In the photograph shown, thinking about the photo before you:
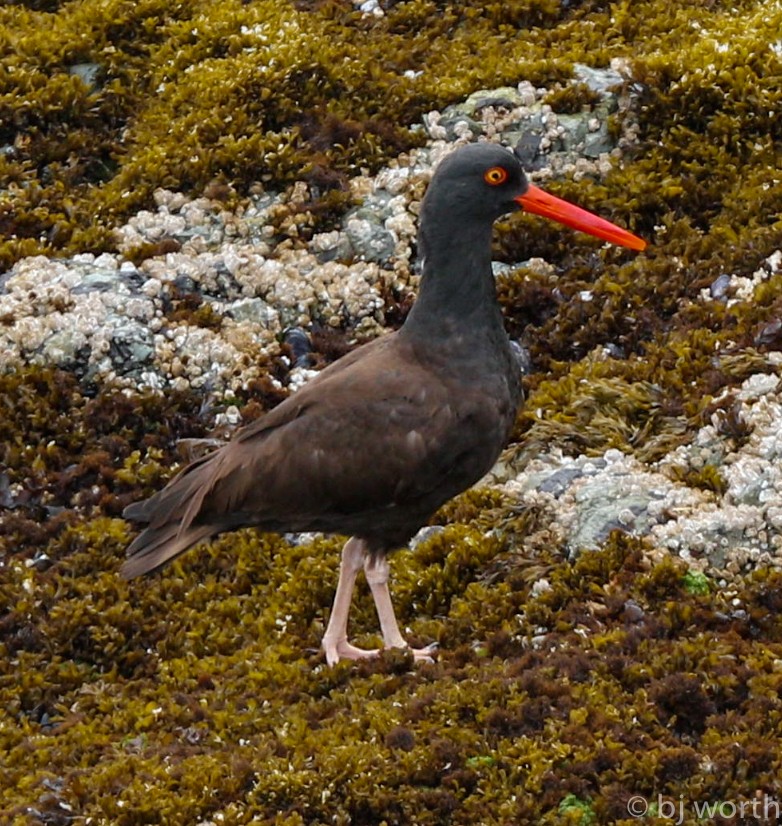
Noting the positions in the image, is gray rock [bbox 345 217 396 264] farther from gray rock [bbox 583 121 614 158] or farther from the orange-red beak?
the orange-red beak

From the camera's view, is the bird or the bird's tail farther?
the bird's tail

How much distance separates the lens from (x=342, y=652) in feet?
29.1

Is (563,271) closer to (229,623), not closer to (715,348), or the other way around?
(715,348)

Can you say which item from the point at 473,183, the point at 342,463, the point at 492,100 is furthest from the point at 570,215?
the point at 492,100

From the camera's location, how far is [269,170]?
41.7 feet

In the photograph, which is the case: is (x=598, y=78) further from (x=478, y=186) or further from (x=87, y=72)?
(x=87, y=72)

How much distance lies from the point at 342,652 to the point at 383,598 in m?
0.41

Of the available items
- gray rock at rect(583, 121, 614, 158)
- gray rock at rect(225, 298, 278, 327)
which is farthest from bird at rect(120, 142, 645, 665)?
gray rock at rect(583, 121, 614, 158)

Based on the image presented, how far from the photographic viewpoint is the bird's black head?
30.6 ft

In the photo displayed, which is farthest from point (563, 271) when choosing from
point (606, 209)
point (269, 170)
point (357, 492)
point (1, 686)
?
point (1, 686)

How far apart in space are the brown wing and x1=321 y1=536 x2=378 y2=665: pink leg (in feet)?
0.78

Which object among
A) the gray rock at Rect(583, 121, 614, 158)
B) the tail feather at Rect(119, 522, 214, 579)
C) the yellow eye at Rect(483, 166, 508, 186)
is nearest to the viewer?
the tail feather at Rect(119, 522, 214, 579)

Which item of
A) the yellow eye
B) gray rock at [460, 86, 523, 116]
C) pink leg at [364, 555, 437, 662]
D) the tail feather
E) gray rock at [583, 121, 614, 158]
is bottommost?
pink leg at [364, 555, 437, 662]

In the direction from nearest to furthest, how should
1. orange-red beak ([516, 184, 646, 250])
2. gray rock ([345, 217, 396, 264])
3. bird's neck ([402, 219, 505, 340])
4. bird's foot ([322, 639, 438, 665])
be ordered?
bird's foot ([322, 639, 438, 665]), bird's neck ([402, 219, 505, 340]), orange-red beak ([516, 184, 646, 250]), gray rock ([345, 217, 396, 264])
